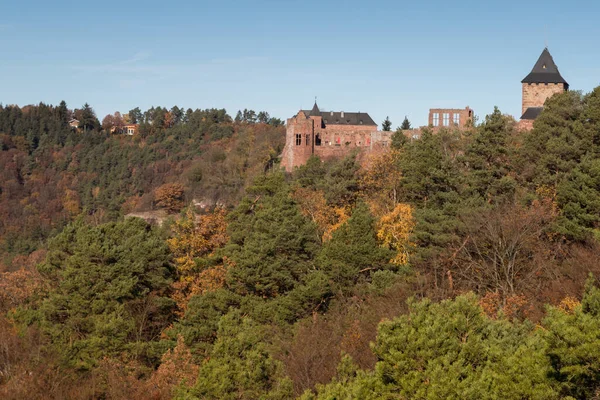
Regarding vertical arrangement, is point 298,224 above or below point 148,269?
above

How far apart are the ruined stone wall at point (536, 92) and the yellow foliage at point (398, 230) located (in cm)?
2621

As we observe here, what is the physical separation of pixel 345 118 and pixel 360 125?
192 centimetres

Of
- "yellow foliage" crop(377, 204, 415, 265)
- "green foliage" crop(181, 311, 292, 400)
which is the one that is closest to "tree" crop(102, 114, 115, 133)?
"yellow foliage" crop(377, 204, 415, 265)

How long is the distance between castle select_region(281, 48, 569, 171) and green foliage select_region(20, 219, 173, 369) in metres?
21.6

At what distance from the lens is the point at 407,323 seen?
14.7m

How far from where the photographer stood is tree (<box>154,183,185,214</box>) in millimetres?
75619

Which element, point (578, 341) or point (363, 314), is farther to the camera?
point (363, 314)

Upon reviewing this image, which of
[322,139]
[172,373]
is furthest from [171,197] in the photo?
[172,373]

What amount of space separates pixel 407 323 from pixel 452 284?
1037 centimetres

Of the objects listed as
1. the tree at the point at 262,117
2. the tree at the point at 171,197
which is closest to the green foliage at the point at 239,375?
the tree at the point at 171,197

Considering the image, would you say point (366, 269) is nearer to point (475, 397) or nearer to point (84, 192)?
point (475, 397)

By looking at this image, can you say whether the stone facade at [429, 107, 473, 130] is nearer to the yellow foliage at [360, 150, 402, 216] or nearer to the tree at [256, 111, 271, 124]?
the yellow foliage at [360, 150, 402, 216]

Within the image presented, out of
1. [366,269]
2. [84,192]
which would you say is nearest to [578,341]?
[366,269]

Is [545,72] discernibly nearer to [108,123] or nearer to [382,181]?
[382,181]
